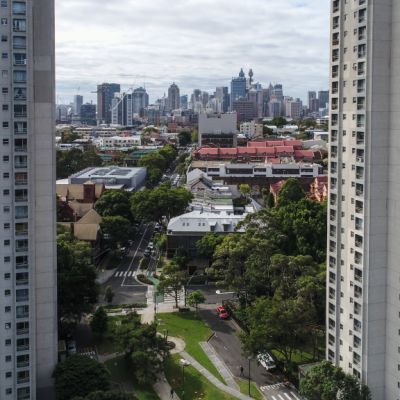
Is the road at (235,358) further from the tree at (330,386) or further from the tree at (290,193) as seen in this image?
the tree at (290,193)

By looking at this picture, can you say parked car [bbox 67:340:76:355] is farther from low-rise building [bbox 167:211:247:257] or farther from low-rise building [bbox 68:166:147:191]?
low-rise building [bbox 68:166:147:191]

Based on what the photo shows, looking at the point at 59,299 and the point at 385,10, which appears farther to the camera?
the point at 59,299

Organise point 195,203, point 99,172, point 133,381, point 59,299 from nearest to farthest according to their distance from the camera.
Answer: point 133,381 < point 59,299 < point 195,203 < point 99,172

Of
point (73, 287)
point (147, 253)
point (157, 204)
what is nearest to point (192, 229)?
point (147, 253)

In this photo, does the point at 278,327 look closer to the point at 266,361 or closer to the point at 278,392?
the point at 266,361

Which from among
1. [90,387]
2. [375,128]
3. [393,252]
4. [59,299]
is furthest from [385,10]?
[59,299]

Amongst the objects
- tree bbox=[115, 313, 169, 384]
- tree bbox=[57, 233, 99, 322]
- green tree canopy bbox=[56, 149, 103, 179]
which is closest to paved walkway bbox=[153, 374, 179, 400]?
tree bbox=[115, 313, 169, 384]

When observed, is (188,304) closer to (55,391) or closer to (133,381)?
(133,381)

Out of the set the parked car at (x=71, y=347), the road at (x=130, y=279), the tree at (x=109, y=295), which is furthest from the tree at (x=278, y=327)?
the tree at (x=109, y=295)
